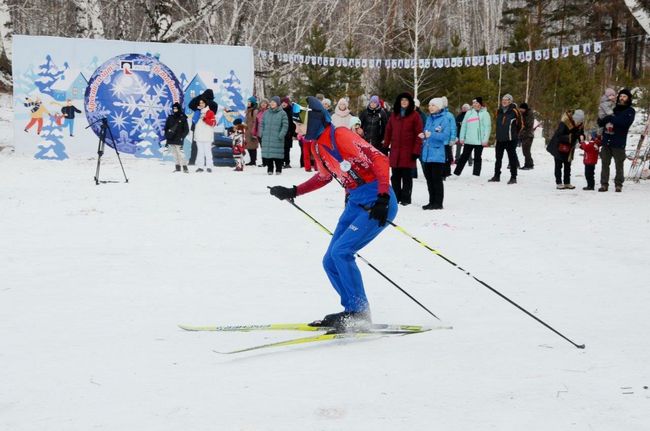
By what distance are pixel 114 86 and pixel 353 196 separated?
14694 millimetres

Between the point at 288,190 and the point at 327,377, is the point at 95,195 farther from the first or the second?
the point at 327,377

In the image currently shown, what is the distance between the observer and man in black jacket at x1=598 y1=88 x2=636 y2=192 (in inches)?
462

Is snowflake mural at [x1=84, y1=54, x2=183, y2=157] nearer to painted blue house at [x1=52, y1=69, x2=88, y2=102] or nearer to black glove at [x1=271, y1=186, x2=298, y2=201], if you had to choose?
painted blue house at [x1=52, y1=69, x2=88, y2=102]

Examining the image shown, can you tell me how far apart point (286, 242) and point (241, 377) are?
14.0 feet

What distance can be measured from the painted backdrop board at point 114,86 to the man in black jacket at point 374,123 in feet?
20.0

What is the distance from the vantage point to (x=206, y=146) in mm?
16078

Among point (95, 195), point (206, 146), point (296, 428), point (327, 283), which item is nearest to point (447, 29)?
point (206, 146)

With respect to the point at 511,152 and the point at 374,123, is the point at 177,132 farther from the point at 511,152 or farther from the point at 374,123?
the point at 511,152

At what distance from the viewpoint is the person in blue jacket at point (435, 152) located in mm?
10805

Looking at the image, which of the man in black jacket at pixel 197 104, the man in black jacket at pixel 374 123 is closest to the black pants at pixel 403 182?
the man in black jacket at pixel 374 123

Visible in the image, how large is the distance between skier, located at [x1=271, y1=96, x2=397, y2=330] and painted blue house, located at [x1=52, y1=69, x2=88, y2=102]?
14.5 m

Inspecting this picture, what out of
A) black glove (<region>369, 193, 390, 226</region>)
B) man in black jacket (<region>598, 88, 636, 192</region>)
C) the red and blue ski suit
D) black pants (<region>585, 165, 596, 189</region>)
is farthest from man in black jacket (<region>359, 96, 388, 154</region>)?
black glove (<region>369, 193, 390, 226</region>)

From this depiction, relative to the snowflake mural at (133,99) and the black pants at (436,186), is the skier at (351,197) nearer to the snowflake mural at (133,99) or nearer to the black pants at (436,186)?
the black pants at (436,186)

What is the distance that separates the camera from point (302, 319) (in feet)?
17.6
